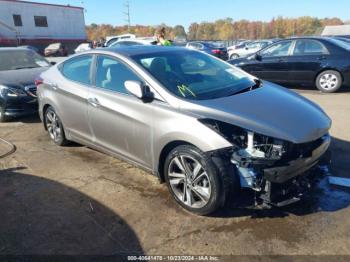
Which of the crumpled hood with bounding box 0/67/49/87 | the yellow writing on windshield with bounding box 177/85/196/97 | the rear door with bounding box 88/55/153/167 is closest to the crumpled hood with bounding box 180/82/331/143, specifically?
the yellow writing on windshield with bounding box 177/85/196/97

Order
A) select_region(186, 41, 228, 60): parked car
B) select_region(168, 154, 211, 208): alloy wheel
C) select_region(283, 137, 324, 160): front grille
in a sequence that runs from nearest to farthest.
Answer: select_region(283, 137, 324, 160): front grille → select_region(168, 154, 211, 208): alloy wheel → select_region(186, 41, 228, 60): parked car

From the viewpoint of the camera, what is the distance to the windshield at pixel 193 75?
3869 millimetres

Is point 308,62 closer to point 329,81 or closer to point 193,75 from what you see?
point 329,81

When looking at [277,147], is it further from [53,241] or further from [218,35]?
[218,35]

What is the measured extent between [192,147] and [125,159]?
1.18 m

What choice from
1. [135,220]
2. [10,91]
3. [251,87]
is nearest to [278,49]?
[251,87]

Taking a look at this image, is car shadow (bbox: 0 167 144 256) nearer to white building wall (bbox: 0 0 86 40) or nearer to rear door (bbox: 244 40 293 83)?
rear door (bbox: 244 40 293 83)

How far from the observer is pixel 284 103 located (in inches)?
150

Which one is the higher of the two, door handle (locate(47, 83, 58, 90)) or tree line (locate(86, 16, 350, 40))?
door handle (locate(47, 83, 58, 90))

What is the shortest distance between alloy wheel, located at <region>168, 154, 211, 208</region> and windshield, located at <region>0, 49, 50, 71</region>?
6.02m

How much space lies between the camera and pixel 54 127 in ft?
18.7

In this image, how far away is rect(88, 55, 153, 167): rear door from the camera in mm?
3906

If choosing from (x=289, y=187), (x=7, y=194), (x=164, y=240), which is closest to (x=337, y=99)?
(x=289, y=187)

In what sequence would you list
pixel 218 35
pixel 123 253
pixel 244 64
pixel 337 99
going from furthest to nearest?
pixel 218 35 → pixel 244 64 → pixel 337 99 → pixel 123 253
